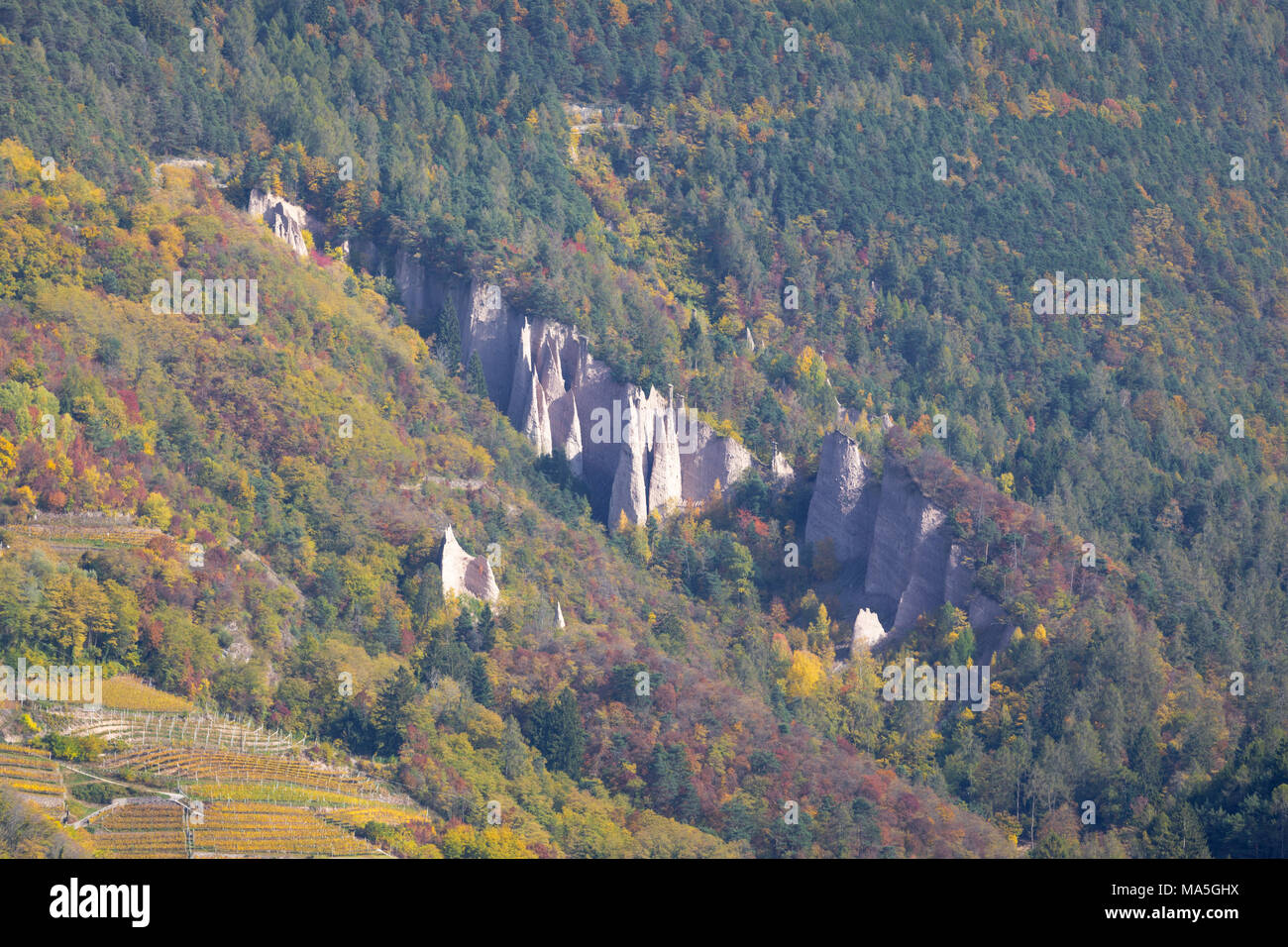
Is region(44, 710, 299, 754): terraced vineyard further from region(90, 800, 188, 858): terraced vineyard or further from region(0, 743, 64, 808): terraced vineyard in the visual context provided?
region(90, 800, 188, 858): terraced vineyard

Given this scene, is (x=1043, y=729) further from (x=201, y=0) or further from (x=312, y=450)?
(x=201, y=0)

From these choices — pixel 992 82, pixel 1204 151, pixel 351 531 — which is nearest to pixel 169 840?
pixel 351 531

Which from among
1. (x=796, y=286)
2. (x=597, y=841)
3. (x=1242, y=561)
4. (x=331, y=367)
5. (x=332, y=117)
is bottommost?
(x=597, y=841)

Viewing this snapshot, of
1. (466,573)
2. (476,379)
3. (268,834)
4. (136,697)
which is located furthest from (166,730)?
(476,379)

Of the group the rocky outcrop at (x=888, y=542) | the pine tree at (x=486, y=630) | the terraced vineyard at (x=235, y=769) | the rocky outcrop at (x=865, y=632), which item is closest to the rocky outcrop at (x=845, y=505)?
the rocky outcrop at (x=888, y=542)

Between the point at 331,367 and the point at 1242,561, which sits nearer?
the point at 331,367

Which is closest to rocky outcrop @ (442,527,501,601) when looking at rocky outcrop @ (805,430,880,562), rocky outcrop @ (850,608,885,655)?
rocky outcrop @ (850,608,885,655)

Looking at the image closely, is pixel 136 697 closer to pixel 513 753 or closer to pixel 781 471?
pixel 513 753
